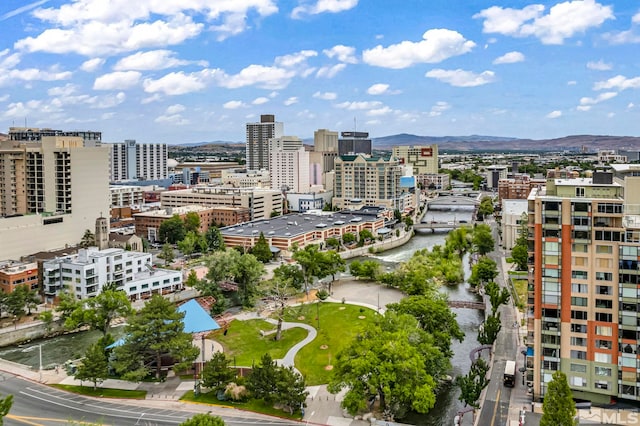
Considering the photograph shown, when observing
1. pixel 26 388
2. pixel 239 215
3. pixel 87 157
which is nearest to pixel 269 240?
pixel 239 215

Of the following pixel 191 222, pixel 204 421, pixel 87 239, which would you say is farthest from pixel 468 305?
pixel 191 222

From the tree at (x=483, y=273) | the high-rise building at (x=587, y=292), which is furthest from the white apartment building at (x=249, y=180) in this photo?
the high-rise building at (x=587, y=292)

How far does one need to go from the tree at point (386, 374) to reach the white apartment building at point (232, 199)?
54187 millimetres

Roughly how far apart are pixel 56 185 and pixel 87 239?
6.06 m

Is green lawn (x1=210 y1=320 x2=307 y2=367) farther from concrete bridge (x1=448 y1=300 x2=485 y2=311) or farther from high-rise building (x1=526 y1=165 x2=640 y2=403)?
high-rise building (x1=526 y1=165 x2=640 y2=403)

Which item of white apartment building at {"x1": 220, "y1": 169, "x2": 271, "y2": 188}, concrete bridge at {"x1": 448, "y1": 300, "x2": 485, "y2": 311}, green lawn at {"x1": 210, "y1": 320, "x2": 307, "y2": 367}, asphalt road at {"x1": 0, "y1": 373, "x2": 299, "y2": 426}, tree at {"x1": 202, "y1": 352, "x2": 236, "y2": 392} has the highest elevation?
white apartment building at {"x1": 220, "y1": 169, "x2": 271, "y2": 188}

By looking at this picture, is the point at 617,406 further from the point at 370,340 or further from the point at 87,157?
the point at 87,157

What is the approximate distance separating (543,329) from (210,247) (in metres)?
39.9

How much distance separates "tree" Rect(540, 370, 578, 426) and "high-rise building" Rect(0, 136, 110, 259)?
4482cm

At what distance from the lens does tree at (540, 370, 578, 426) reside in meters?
17.9

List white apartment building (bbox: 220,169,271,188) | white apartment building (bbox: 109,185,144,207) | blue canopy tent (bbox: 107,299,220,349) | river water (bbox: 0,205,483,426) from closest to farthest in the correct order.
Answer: river water (bbox: 0,205,483,426) < blue canopy tent (bbox: 107,299,220,349) < white apartment building (bbox: 109,185,144,207) < white apartment building (bbox: 220,169,271,188)

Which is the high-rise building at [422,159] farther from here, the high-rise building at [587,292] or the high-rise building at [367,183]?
the high-rise building at [587,292]

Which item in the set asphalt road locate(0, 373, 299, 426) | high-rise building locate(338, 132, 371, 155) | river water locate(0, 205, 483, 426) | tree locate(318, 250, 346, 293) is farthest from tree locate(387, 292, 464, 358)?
high-rise building locate(338, 132, 371, 155)

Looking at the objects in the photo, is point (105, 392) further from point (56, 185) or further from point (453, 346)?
point (56, 185)
